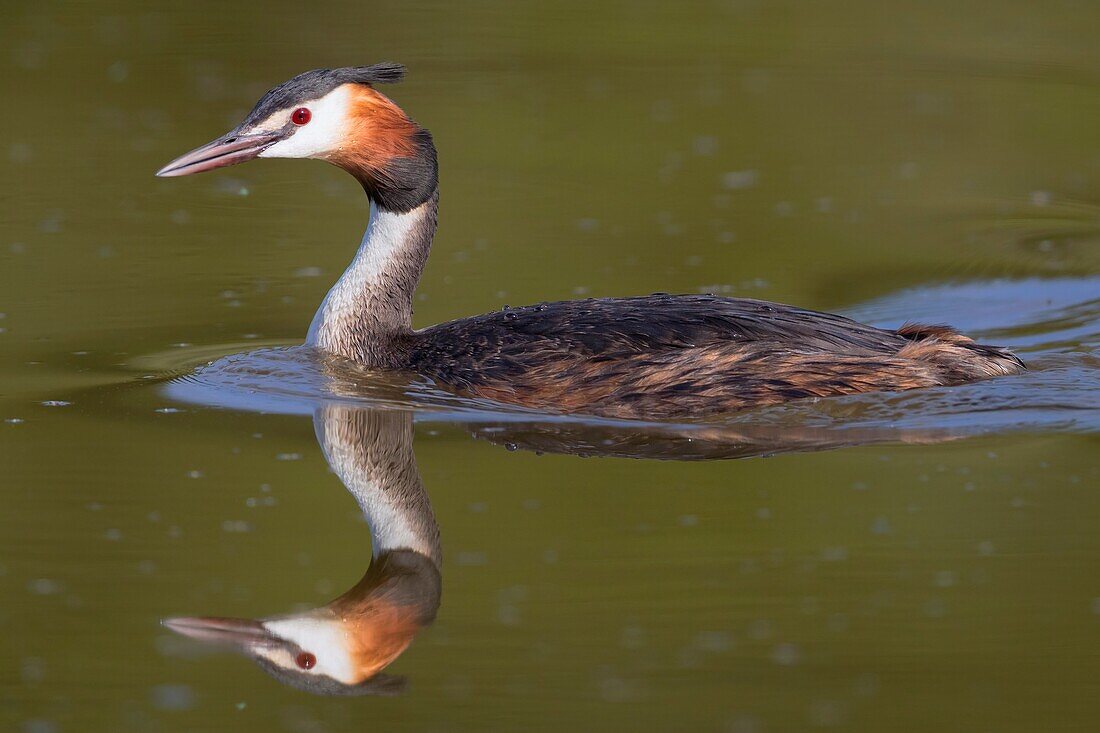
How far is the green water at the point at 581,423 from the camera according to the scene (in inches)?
243

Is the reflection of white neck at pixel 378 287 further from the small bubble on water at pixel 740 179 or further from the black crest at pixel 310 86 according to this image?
the small bubble on water at pixel 740 179

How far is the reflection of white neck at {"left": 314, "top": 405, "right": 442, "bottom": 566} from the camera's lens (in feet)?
24.7

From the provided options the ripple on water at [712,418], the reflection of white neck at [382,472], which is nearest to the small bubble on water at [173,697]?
the reflection of white neck at [382,472]

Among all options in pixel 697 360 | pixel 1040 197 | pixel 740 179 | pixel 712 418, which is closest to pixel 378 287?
pixel 697 360

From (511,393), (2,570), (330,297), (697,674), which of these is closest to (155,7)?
(330,297)

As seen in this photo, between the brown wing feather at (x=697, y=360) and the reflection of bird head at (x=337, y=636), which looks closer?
the reflection of bird head at (x=337, y=636)

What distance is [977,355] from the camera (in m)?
9.12

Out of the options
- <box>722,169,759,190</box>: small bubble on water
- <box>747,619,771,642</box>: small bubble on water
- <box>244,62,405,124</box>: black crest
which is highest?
<box>244,62,405,124</box>: black crest

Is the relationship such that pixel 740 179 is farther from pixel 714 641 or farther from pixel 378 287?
pixel 714 641

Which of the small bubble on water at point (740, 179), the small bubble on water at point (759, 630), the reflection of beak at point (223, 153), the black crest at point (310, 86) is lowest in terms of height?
the small bubble on water at point (759, 630)

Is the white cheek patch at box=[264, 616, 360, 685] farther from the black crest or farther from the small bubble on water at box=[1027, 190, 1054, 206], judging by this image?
the small bubble on water at box=[1027, 190, 1054, 206]

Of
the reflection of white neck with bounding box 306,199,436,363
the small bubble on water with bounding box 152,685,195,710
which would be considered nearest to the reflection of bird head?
the small bubble on water with bounding box 152,685,195,710

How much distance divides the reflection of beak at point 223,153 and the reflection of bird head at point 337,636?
10.8 ft

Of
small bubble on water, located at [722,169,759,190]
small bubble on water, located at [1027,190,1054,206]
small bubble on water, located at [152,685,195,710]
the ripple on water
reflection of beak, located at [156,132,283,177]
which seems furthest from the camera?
small bubble on water, located at [722,169,759,190]
